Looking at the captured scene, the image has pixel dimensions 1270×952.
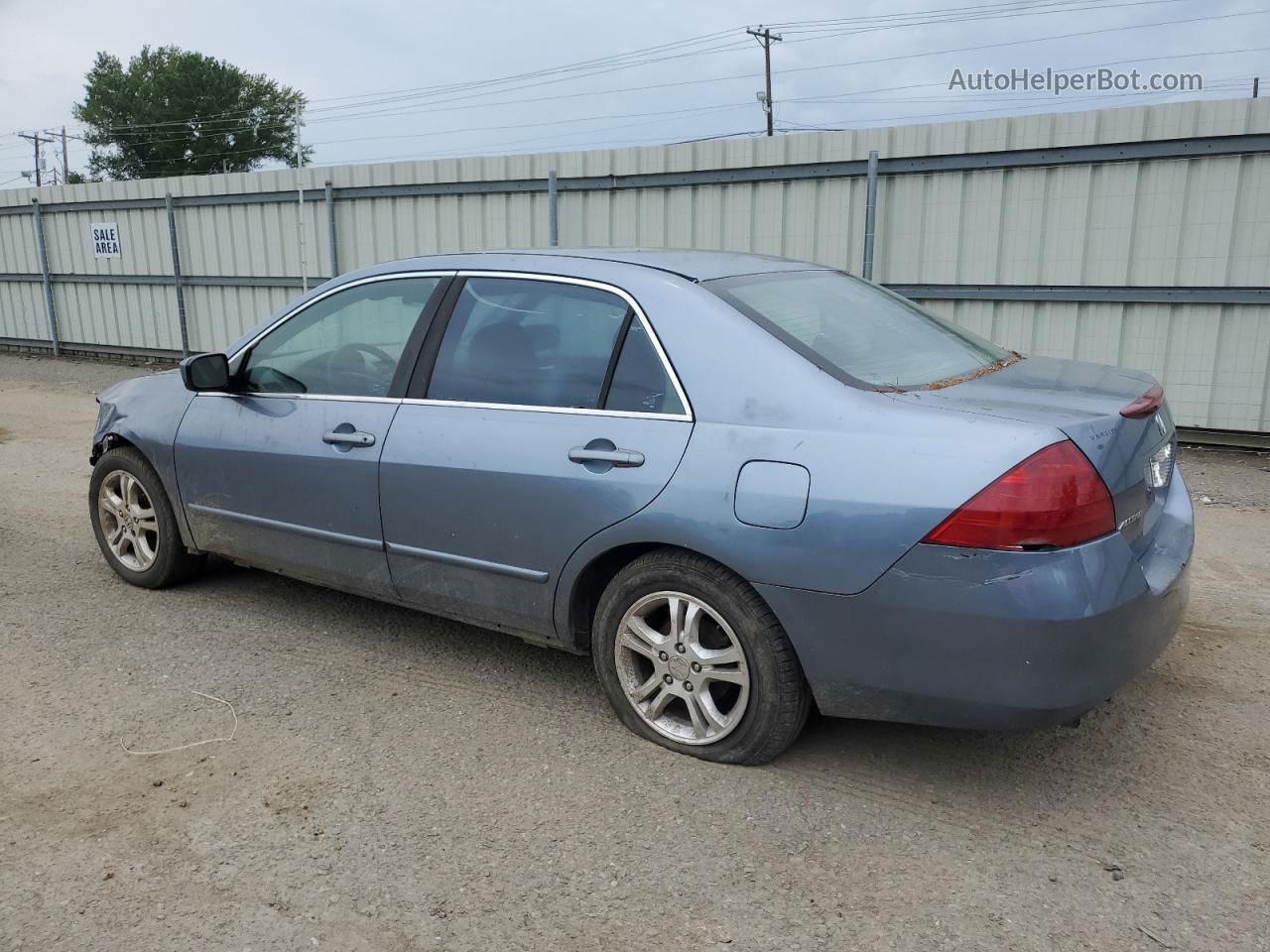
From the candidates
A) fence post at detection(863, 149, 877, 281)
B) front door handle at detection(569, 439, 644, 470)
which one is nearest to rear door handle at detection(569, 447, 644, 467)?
front door handle at detection(569, 439, 644, 470)

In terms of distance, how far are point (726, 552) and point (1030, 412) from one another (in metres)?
0.91

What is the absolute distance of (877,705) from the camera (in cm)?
289

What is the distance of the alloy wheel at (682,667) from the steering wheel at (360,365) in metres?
1.38

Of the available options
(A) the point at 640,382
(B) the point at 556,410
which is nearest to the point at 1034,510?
(A) the point at 640,382

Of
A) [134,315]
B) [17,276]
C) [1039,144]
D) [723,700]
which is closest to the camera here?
[723,700]

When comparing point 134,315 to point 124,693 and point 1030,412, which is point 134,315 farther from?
point 1030,412

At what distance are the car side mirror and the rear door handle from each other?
1.80m

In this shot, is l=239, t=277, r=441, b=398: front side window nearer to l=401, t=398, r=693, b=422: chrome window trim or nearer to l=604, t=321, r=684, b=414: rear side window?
l=401, t=398, r=693, b=422: chrome window trim

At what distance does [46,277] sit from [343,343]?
14125 mm

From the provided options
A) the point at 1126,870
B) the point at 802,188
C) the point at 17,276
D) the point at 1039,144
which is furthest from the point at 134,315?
the point at 1126,870

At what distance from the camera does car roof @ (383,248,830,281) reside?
138 inches

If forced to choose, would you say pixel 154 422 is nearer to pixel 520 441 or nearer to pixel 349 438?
pixel 349 438

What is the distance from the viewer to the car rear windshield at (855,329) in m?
3.15

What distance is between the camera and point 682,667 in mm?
3172
